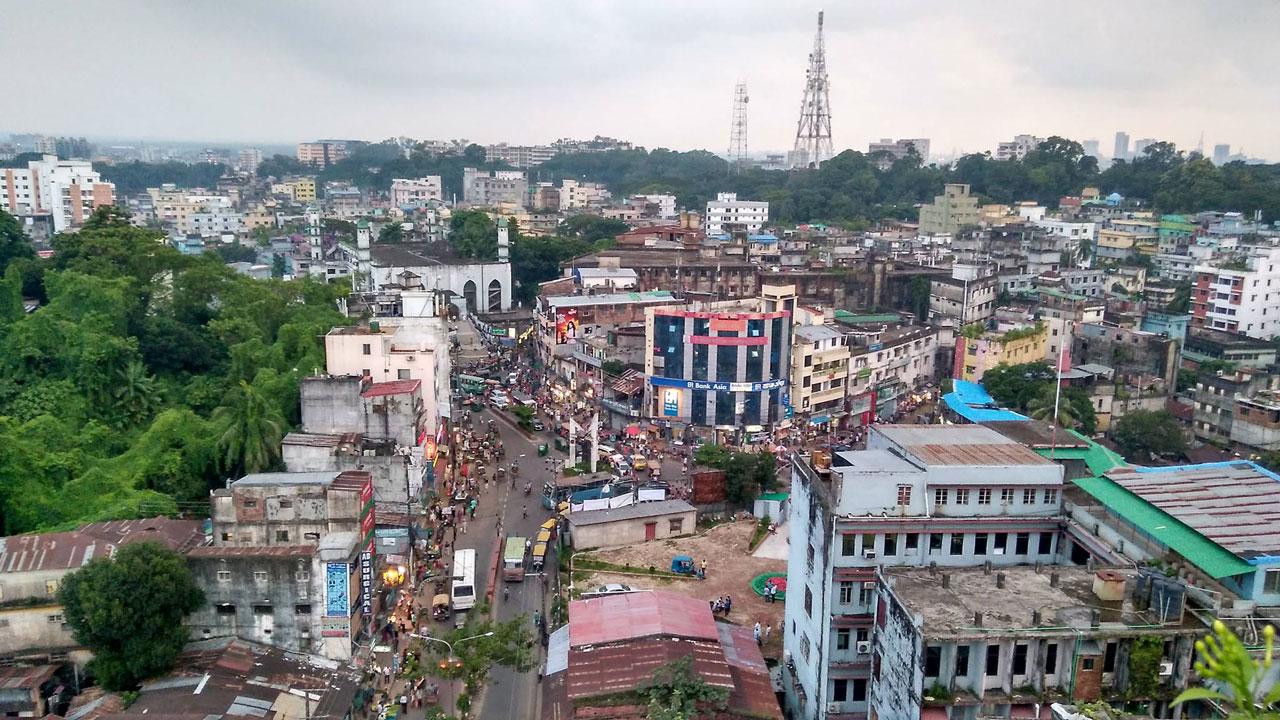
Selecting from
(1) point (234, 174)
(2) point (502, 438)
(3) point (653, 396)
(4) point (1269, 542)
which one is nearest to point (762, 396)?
(3) point (653, 396)

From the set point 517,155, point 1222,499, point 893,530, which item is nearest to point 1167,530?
point 1222,499

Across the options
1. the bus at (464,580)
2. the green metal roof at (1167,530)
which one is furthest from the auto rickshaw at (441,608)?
the green metal roof at (1167,530)

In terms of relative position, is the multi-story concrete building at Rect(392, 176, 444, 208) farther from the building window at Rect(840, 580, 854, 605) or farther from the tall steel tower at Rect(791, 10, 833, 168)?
the building window at Rect(840, 580, 854, 605)

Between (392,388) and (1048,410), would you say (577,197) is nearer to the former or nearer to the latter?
(1048,410)

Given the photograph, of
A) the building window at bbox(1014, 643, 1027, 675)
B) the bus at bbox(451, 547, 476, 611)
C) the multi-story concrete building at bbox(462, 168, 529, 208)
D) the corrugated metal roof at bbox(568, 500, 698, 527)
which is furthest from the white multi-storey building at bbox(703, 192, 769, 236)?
the building window at bbox(1014, 643, 1027, 675)

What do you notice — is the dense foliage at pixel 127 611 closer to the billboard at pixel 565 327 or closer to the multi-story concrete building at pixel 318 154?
the billboard at pixel 565 327

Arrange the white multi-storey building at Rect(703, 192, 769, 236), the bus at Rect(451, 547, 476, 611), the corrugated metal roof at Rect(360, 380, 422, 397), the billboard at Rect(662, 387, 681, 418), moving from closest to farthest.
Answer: the bus at Rect(451, 547, 476, 611) < the corrugated metal roof at Rect(360, 380, 422, 397) < the billboard at Rect(662, 387, 681, 418) < the white multi-storey building at Rect(703, 192, 769, 236)

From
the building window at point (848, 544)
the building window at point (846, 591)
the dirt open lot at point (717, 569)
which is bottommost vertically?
the dirt open lot at point (717, 569)
